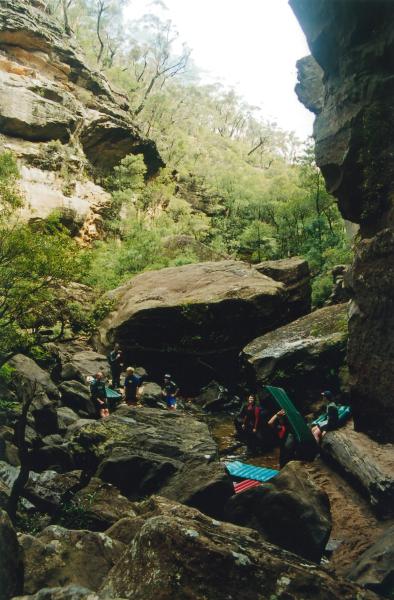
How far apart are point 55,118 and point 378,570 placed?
36513 millimetres

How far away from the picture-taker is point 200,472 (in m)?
8.28

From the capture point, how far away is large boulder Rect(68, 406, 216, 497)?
8828 millimetres

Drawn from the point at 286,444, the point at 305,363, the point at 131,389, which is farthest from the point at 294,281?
the point at 286,444

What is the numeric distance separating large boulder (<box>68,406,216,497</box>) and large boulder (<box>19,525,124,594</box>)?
3254 millimetres

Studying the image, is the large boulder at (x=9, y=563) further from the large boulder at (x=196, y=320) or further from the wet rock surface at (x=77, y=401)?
the large boulder at (x=196, y=320)

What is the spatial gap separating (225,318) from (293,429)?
8.38 meters

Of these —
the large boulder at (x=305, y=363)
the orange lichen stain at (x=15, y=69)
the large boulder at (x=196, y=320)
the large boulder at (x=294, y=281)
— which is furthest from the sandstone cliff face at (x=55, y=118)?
the large boulder at (x=305, y=363)

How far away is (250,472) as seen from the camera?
411 inches

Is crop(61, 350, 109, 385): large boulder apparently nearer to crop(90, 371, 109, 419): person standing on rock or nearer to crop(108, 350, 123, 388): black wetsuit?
crop(108, 350, 123, 388): black wetsuit

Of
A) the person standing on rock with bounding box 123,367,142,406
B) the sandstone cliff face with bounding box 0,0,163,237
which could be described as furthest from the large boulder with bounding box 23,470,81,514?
the sandstone cliff face with bounding box 0,0,163,237

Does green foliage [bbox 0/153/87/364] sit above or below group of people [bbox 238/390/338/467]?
above

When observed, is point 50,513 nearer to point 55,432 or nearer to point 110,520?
point 110,520

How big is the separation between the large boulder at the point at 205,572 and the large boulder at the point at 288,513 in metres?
2.18

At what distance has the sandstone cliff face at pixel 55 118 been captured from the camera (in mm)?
32719
